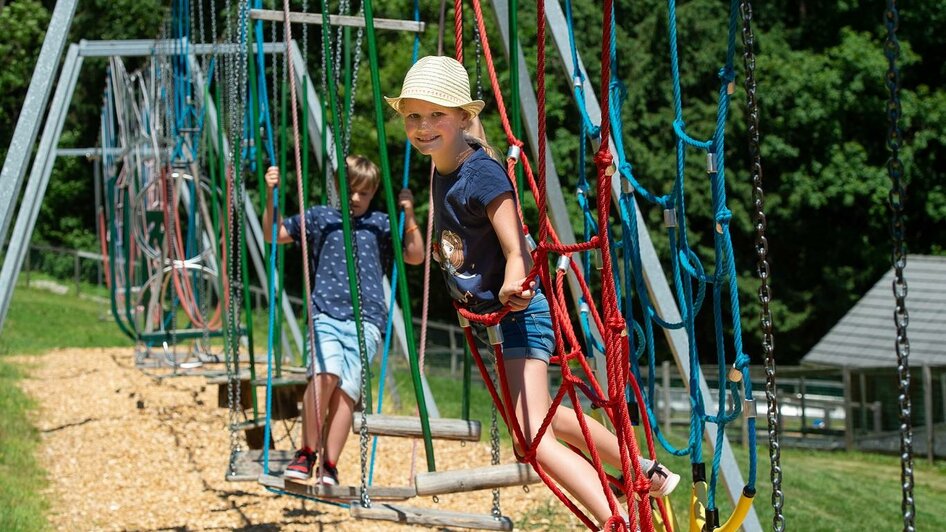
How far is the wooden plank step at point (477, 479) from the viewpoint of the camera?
11.5ft

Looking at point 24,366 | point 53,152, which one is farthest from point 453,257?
point 24,366

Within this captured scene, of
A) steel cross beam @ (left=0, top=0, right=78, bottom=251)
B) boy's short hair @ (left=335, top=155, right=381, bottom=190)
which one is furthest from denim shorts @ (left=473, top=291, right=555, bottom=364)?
steel cross beam @ (left=0, top=0, right=78, bottom=251)

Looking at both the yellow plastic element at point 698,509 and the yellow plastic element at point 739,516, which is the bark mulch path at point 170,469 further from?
the yellow plastic element at point 739,516

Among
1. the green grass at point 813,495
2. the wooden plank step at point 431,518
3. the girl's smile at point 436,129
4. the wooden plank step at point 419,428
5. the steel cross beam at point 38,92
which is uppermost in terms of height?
the steel cross beam at point 38,92

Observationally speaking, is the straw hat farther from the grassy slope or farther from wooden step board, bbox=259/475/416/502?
the grassy slope

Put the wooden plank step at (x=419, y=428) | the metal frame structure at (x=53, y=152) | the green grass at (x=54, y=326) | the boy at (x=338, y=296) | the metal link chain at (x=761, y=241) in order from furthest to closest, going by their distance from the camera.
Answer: the green grass at (x=54, y=326), the boy at (x=338, y=296), the metal frame structure at (x=53, y=152), the wooden plank step at (x=419, y=428), the metal link chain at (x=761, y=241)

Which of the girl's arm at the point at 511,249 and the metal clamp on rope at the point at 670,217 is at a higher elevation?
the metal clamp on rope at the point at 670,217

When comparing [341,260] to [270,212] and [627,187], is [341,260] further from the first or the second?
[627,187]

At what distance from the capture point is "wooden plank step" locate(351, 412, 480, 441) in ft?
13.8

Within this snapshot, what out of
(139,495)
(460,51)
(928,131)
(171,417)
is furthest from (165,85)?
(928,131)

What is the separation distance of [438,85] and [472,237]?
44 cm

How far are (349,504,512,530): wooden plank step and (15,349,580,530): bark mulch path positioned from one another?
1.85 meters

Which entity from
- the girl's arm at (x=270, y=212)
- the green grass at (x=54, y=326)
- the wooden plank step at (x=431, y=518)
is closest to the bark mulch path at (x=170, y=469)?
the girl's arm at (x=270, y=212)

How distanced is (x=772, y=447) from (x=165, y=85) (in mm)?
8016
